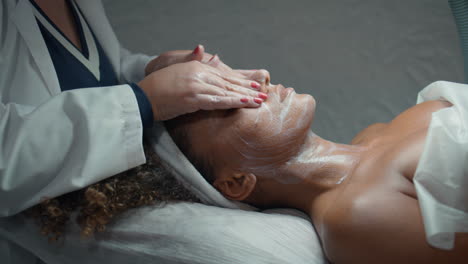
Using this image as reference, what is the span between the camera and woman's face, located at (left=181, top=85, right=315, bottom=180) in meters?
1.17

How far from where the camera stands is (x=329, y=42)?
219 centimetres

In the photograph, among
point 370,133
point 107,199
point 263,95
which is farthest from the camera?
point 370,133

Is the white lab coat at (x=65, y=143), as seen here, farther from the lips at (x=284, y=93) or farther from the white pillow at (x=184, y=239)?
the lips at (x=284, y=93)

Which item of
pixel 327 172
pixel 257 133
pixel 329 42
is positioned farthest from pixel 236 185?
pixel 329 42

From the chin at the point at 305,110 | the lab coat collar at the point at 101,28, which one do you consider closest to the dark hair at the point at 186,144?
the chin at the point at 305,110

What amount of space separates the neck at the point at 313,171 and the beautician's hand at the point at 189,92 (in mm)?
253

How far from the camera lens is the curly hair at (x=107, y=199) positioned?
1064mm

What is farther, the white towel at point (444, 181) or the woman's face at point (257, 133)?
the woman's face at point (257, 133)

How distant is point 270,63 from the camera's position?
2.29 m

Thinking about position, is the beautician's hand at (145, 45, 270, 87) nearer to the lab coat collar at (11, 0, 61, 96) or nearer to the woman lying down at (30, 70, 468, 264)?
the woman lying down at (30, 70, 468, 264)

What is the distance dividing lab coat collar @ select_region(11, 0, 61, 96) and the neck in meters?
0.79

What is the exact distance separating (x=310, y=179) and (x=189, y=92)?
0.49 m

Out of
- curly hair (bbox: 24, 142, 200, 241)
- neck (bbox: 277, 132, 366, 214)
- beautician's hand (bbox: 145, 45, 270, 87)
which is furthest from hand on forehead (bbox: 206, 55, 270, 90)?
curly hair (bbox: 24, 142, 200, 241)

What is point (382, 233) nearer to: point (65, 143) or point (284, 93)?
point (284, 93)
